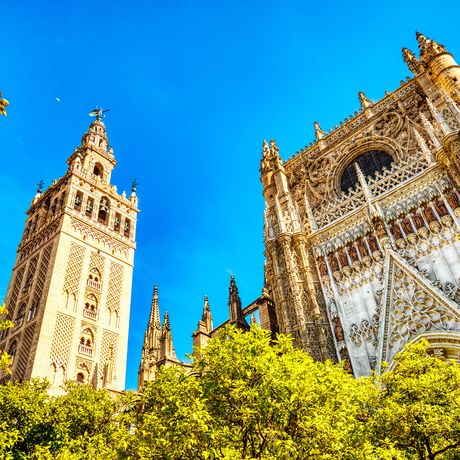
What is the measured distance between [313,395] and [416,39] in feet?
66.8

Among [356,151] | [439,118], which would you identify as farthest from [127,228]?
[439,118]

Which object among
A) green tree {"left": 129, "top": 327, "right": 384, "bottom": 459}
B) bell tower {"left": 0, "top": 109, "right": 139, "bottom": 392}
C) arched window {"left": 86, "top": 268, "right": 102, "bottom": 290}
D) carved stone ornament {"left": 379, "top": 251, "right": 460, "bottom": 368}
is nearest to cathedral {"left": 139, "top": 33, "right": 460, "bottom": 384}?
carved stone ornament {"left": 379, "top": 251, "right": 460, "bottom": 368}

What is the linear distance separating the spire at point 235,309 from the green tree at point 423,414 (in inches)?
415

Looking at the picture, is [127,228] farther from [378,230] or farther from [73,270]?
[378,230]

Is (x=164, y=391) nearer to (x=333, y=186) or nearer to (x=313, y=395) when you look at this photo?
(x=313, y=395)

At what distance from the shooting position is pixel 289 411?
9109 mm

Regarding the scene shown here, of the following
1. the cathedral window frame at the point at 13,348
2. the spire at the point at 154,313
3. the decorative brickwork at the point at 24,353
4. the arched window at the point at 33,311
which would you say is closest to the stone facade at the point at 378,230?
the spire at the point at 154,313

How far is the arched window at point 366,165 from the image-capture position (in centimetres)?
2155

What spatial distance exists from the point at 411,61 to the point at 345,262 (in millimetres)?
11263

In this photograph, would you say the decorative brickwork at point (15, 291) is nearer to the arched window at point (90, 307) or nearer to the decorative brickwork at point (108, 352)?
the arched window at point (90, 307)

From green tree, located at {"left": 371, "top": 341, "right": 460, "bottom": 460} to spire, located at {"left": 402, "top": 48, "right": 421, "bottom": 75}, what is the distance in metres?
16.2

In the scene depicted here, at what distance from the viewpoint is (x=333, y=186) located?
22516mm

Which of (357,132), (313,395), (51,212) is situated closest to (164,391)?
(313,395)

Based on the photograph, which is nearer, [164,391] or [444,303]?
[164,391]
